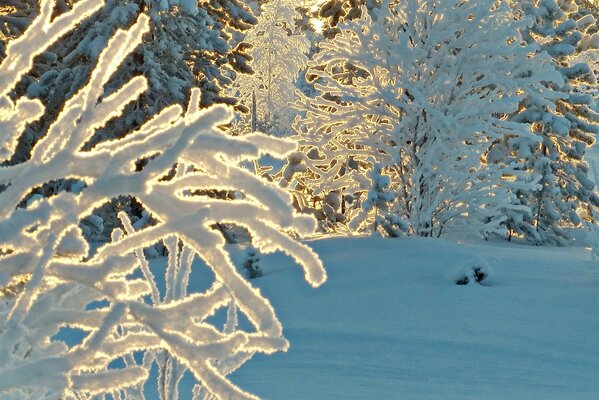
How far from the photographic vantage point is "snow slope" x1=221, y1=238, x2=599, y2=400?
568 centimetres

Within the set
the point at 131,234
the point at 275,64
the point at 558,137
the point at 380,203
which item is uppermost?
the point at 275,64

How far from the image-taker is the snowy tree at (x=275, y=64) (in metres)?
41.1

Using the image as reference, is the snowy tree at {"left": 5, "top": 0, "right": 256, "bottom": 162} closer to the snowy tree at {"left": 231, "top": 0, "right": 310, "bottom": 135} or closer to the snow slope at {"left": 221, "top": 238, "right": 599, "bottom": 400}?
the snow slope at {"left": 221, "top": 238, "right": 599, "bottom": 400}

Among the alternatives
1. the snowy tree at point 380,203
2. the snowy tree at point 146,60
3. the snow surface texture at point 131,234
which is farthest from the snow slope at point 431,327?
the snowy tree at point 146,60

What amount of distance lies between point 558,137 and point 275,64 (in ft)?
83.0

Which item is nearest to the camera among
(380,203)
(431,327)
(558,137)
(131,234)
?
(131,234)

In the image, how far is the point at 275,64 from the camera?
42.2 m

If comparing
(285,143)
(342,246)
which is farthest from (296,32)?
(285,143)

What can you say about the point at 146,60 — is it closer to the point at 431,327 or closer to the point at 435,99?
the point at 435,99

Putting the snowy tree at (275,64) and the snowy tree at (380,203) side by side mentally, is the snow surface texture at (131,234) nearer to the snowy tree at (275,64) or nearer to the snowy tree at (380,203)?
the snowy tree at (380,203)

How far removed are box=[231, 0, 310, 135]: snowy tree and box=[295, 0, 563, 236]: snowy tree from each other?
29114 mm

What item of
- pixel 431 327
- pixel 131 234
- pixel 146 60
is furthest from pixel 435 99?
pixel 131 234

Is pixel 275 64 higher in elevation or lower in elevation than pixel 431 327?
higher

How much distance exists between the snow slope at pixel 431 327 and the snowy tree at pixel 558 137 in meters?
8.52
